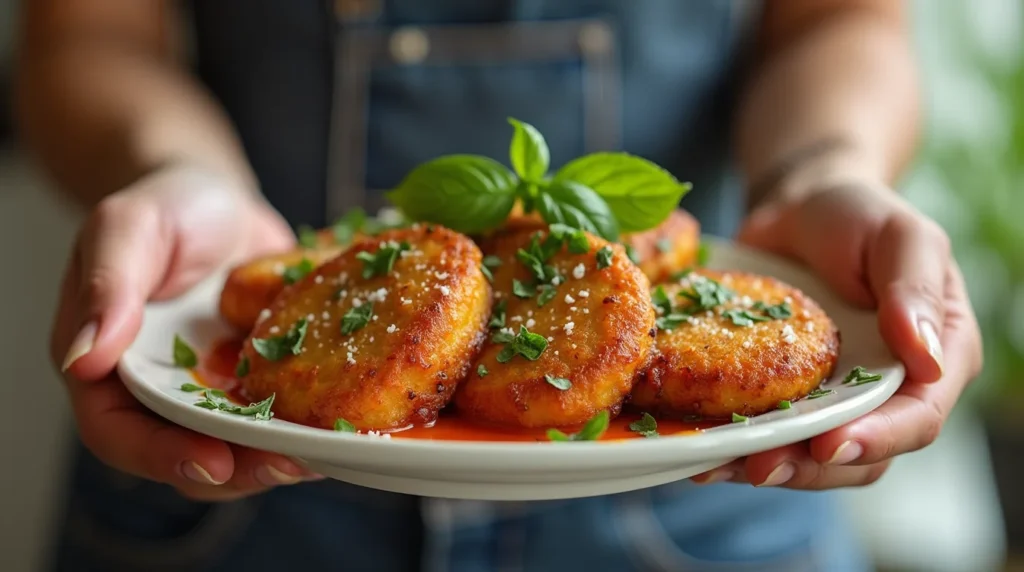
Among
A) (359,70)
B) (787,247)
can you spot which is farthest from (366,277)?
(359,70)

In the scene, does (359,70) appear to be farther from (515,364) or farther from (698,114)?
(515,364)

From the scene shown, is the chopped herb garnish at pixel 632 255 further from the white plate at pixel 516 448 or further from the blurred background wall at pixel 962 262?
the blurred background wall at pixel 962 262

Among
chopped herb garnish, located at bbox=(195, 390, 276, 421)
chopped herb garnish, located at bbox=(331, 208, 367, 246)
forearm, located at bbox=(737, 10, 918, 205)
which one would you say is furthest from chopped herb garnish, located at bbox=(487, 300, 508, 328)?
forearm, located at bbox=(737, 10, 918, 205)

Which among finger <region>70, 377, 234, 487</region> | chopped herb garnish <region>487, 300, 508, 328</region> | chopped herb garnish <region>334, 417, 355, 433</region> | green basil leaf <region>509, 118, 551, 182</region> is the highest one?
green basil leaf <region>509, 118, 551, 182</region>

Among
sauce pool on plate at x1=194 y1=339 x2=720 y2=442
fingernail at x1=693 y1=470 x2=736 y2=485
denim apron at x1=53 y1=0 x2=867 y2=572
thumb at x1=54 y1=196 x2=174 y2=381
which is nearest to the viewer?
sauce pool on plate at x1=194 y1=339 x2=720 y2=442

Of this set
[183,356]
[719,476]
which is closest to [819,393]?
[719,476]

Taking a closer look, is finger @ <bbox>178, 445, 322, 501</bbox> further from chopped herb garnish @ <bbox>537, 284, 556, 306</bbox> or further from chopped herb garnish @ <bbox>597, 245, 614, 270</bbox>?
chopped herb garnish @ <bbox>597, 245, 614, 270</bbox>
